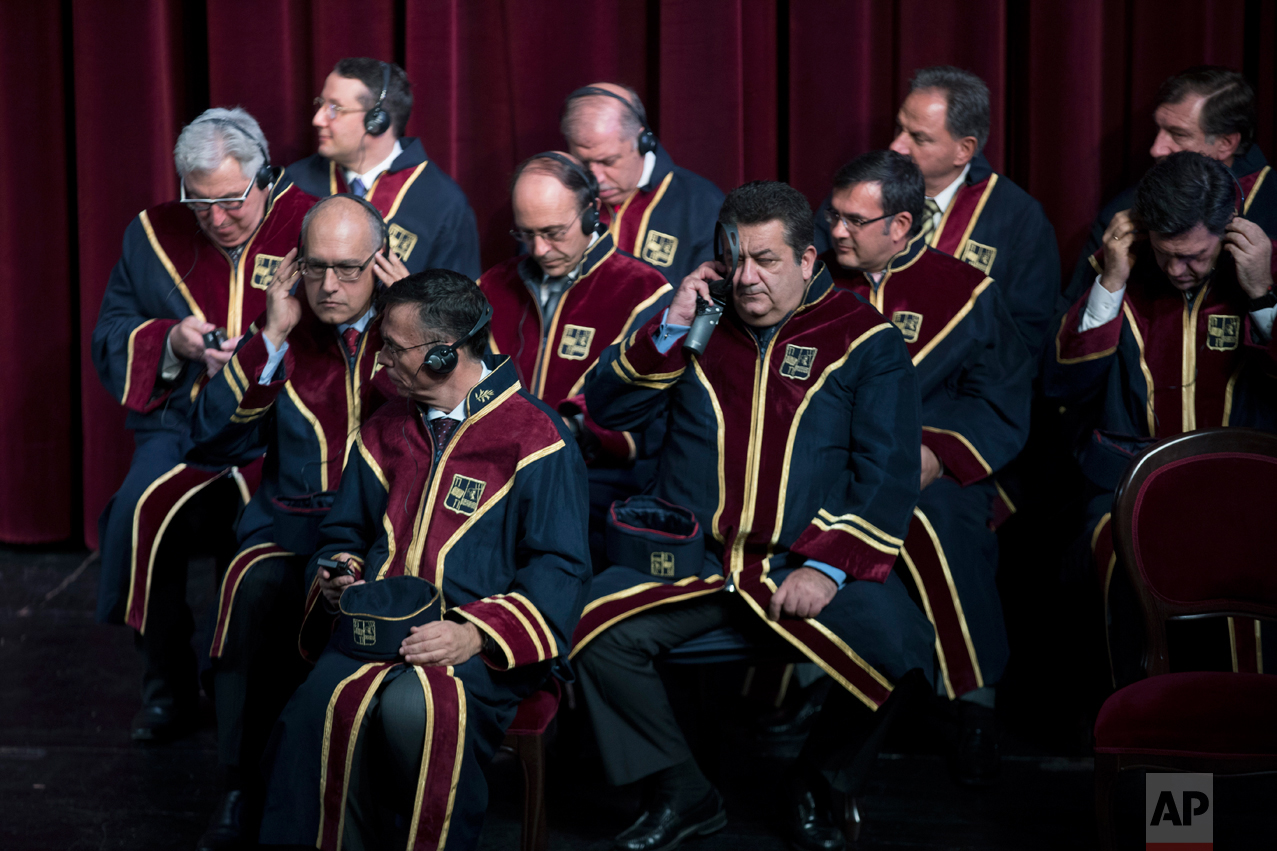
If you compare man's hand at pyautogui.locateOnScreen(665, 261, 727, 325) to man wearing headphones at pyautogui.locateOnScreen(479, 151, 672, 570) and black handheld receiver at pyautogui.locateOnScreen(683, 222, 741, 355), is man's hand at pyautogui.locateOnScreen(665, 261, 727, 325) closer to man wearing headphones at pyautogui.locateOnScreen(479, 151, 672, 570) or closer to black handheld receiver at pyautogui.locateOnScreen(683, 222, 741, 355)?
black handheld receiver at pyautogui.locateOnScreen(683, 222, 741, 355)

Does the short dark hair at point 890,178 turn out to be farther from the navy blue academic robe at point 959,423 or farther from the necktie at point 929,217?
the necktie at point 929,217

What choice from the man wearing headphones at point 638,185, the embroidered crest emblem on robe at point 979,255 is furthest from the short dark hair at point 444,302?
the embroidered crest emblem on robe at point 979,255

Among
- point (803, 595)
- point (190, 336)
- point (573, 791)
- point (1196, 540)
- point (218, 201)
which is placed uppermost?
point (218, 201)

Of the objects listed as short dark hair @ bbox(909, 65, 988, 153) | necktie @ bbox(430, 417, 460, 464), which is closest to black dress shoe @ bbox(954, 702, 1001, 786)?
necktie @ bbox(430, 417, 460, 464)

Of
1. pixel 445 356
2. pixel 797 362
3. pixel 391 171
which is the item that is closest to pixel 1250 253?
pixel 797 362

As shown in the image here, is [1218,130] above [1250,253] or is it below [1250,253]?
above

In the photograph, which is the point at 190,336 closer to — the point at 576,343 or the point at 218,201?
the point at 218,201

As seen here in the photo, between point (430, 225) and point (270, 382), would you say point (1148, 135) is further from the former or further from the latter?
point (270, 382)

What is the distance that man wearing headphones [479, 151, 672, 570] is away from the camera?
10.6ft

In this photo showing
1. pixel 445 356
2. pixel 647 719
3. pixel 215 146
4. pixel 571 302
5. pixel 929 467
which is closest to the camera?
pixel 445 356

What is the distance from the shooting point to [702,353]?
290 centimetres

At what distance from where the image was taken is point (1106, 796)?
92.3 inches

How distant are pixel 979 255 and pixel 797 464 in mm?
1179

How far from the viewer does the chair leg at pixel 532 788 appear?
2500mm
